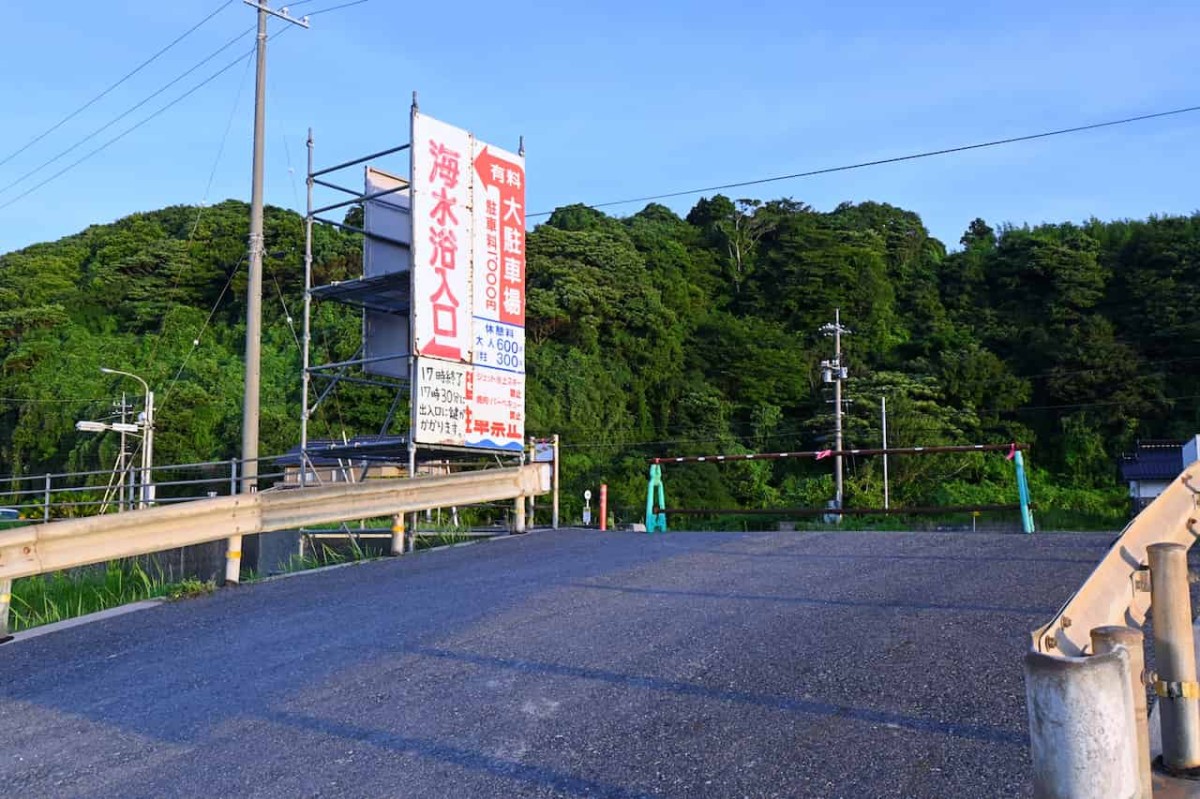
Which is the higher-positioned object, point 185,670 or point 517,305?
point 517,305

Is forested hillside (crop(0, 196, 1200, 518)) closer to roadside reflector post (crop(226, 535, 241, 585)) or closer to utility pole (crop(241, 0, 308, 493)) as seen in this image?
utility pole (crop(241, 0, 308, 493))

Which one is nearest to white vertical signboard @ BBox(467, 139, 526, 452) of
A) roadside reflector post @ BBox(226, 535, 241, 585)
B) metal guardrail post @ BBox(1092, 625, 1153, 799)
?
roadside reflector post @ BBox(226, 535, 241, 585)

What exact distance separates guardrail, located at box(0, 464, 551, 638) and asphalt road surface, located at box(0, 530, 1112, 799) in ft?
2.35

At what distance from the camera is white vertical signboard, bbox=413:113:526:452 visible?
1556 cm

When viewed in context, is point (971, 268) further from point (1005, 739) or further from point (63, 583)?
point (1005, 739)

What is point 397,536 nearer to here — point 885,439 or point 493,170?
point 493,170

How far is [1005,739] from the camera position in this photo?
490cm

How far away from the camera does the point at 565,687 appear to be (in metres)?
6.19

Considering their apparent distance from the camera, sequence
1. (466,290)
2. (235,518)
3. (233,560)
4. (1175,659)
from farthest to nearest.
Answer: (466,290)
(233,560)
(235,518)
(1175,659)

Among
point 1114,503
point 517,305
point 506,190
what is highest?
point 506,190

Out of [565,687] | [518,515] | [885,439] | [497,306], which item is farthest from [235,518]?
[885,439]

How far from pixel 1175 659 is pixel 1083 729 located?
124cm

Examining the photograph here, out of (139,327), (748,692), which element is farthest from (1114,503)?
(139,327)

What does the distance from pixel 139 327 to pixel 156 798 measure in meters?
61.2
